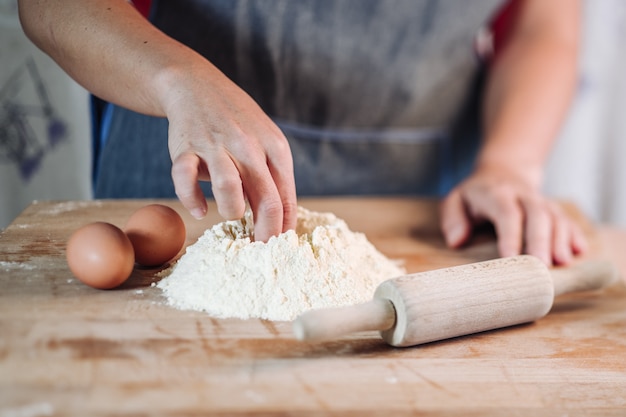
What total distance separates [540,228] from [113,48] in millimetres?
702

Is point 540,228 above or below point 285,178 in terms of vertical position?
below

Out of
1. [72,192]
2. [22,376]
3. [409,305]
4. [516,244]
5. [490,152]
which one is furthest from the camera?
[72,192]

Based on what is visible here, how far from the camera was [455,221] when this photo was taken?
1146mm

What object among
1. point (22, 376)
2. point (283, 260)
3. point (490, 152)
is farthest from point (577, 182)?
point (22, 376)

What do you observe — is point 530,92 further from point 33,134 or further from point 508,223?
point 33,134

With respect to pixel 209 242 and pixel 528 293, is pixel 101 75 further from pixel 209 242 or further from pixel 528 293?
pixel 528 293

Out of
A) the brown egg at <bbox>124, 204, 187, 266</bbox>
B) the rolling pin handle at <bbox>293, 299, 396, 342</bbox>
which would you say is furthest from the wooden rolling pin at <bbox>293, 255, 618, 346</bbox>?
the brown egg at <bbox>124, 204, 187, 266</bbox>

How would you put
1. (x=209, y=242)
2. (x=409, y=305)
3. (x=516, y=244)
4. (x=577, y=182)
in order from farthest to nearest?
1. (x=577, y=182)
2. (x=516, y=244)
3. (x=209, y=242)
4. (x=409, y=305)

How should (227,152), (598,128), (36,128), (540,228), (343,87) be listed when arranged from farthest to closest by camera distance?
(598,128)
(36,128)
(343,87)
(540,228)
(227,152)

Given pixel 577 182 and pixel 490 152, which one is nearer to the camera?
pixel 490 152

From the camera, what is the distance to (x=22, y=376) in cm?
59

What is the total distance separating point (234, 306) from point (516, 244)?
52 cm

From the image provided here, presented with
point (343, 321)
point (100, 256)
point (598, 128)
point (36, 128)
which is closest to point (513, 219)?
point (343, 321)

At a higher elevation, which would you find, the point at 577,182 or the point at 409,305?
the point at 409,305
